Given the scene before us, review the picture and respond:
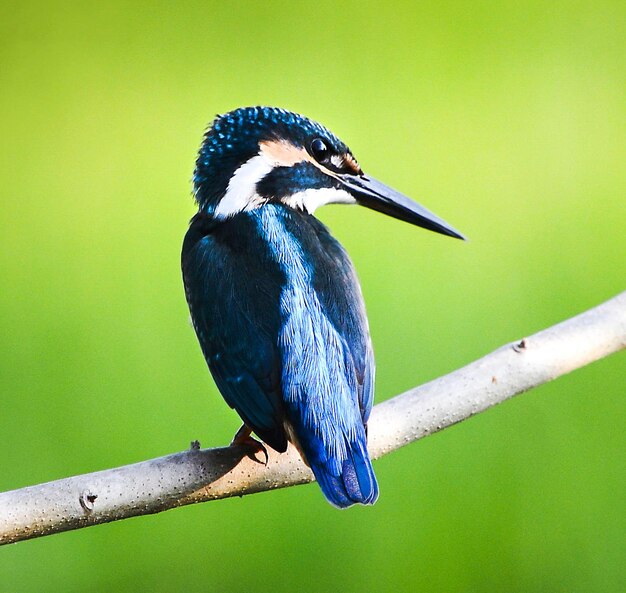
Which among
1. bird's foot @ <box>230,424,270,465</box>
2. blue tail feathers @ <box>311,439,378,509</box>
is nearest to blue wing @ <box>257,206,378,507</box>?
blue tail feathers @ <box>311,439,378,509</box>

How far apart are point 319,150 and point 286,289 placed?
207 millimetres

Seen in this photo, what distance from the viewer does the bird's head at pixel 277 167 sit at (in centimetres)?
110

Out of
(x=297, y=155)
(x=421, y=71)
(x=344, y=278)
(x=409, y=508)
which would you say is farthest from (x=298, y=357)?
(x=421, y=71)

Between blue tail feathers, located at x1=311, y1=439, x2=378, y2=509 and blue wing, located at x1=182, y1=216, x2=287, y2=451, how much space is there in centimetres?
7

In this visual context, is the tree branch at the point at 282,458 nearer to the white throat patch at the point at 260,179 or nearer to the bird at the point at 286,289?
the bird at the point at 286,289

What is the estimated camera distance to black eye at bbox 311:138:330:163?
3.62 feet

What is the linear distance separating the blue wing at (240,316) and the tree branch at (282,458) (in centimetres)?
9

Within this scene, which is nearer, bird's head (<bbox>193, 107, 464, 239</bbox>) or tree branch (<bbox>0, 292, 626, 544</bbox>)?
tree branch (<bbox>0, 292, 626, 544</bbox>)

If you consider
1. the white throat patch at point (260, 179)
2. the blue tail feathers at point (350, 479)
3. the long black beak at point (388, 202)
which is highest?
the white throat patch at point (260, 179)

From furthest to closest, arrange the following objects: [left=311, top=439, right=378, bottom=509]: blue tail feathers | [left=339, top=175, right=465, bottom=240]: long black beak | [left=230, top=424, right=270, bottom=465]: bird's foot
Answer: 1. [left=339, top=175, right=465, bottom=240]: long black beak
2. [left=230, top=424, right=270, bottom=465]: bird's foot
3. [left=311, top=439, right=378, bottom=509]: blue tail feathers

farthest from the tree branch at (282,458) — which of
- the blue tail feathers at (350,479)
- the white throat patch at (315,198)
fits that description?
the white throat patch at (315,198)

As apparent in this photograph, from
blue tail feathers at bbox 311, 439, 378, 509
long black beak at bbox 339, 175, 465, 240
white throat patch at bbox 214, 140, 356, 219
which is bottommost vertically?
blue tail feathers at bbox 311, 439, 378, 509

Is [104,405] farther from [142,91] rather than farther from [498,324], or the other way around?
[498,324]

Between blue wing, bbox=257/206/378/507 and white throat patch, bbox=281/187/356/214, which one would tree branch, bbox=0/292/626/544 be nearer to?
blue wing, bbox=257/206/378/507
